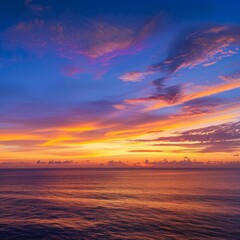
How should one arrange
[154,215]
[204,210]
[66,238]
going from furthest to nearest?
1. [204,210]
2. [154,215]
3. [66,238]

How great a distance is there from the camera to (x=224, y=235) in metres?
38.4

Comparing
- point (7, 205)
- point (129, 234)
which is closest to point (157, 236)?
point (129, 234)

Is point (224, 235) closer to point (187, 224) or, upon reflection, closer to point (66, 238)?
point (187, 224)

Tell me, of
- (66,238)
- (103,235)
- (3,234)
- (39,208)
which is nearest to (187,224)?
(103,235)

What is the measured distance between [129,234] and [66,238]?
33.1 feet

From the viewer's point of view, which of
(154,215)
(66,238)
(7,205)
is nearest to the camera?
(66,238)

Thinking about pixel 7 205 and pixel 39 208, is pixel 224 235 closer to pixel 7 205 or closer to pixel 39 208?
pixel 39 208

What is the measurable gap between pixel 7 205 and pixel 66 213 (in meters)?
20.8

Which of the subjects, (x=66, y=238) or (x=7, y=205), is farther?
(x=7, y=205)

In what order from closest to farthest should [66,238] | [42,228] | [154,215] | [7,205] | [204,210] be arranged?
1. [66,238]
2. [42,228]
3. [154,215]
4. [204,210]
5. [7,205]

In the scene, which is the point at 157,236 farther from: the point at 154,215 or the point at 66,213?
the point at 66,213

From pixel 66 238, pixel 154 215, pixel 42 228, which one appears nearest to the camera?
pixel 66 238

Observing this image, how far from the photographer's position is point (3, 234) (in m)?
38.9

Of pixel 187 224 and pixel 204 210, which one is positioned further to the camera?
pixel 204 210
